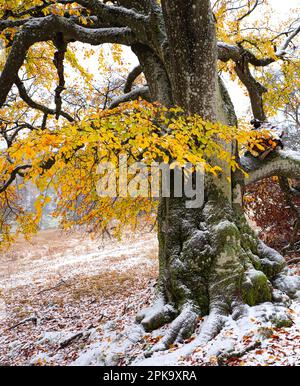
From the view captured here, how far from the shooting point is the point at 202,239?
16.4ft

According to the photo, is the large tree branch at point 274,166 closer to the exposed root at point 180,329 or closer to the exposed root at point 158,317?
the exposed root at point 180,329

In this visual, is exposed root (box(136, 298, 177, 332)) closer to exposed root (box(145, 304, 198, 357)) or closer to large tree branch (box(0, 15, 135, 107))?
exposed root (box(145, 304, 198, 357))

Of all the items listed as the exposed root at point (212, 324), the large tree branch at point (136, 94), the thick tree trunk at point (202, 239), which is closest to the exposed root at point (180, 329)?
the thick tree trunk at point (202, 239)

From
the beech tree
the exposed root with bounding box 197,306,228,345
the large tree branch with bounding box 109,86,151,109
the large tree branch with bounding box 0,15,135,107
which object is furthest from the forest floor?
the large tree branch with bounding box 109,86,151,109

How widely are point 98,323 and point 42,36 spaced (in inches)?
228

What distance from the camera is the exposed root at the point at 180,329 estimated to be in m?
4.27

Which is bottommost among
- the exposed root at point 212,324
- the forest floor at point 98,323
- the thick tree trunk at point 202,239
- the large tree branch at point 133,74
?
the forest floor at point 98,323

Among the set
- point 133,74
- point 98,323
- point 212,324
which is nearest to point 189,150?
point 212,324

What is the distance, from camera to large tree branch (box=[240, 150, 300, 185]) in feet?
19.5

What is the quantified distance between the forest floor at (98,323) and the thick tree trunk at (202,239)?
35 centimetres

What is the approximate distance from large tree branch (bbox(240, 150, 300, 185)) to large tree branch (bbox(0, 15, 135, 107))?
326 centimetres

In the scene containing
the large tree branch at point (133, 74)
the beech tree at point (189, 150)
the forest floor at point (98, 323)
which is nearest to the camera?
the forest floor at point (98, 323)

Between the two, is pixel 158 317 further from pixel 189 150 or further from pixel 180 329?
pixel 189 150
